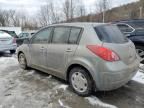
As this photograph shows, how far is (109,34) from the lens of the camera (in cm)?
414

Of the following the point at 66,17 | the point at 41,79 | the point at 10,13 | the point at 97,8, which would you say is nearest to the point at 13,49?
the point at 41,79

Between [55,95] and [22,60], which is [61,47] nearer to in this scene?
[55,95]

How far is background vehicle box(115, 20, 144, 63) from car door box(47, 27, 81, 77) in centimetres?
323

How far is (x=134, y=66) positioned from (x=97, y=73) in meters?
0.97

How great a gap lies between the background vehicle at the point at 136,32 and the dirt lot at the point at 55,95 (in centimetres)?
151

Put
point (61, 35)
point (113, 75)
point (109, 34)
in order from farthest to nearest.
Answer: point (61, 35) < point (109, 34) < point (113, 75)

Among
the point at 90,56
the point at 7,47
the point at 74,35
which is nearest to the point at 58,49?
the point at 74,35

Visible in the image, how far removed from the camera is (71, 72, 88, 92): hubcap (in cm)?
412

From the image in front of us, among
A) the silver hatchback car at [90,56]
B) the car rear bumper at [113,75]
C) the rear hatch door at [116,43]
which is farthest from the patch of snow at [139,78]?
the car rear bumper at [113,75]

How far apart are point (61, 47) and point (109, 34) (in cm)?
119

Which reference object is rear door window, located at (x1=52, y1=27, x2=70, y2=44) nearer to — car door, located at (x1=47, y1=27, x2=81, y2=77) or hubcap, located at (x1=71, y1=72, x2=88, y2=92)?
car door, located at (x1=47, y1=27, x2=81, y2=77)

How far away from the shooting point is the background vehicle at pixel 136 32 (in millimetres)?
6620

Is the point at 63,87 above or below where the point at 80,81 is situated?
below

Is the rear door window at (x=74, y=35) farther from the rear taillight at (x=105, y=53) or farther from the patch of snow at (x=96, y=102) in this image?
the patch of snow at (x=96, y=102)
